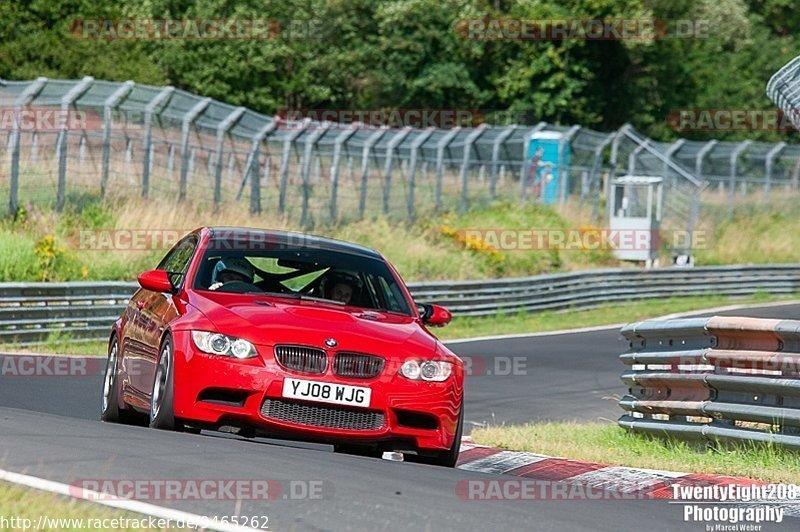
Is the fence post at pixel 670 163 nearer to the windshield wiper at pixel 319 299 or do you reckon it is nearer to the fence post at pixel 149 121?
the fence post at pixel 149 121

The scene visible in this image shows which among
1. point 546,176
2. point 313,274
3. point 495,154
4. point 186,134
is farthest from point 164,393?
point 546,176

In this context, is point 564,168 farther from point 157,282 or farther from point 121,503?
point 121,503

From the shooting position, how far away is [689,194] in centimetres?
4394

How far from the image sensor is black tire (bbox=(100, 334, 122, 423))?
10.6m

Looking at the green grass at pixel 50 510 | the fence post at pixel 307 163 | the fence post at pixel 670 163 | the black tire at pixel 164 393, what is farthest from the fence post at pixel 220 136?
the green grass at pixel 50 510

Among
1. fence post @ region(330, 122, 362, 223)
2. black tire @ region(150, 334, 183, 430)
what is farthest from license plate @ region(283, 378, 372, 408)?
fence post @ region(330, 122, 362, 223)

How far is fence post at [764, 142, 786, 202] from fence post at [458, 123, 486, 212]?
39.3 ft

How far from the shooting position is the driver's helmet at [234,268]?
10211 mm

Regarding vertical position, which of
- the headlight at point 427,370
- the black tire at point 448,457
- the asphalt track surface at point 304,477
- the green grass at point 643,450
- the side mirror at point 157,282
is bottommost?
the green grass at point 643,450

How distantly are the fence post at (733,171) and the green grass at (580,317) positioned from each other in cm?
548

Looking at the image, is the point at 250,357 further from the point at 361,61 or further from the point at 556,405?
the point at 361,61

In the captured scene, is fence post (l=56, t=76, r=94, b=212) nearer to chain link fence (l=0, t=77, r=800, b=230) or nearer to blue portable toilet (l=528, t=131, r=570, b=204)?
chain link fence (l=0, t=77, r=800, b=230)

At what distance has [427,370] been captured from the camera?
9305 mm

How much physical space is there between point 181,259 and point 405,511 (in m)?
4.67
